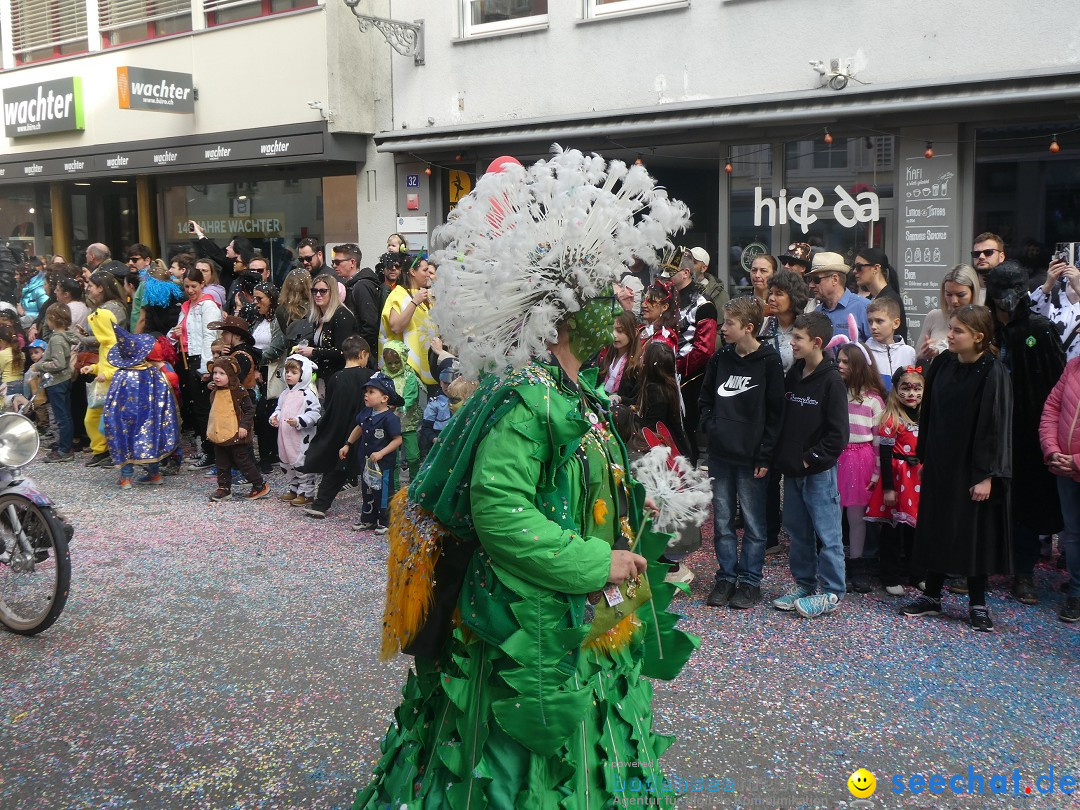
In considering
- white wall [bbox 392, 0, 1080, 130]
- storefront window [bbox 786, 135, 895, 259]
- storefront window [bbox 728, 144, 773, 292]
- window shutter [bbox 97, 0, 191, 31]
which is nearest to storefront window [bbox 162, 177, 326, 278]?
white wall [bbox 392, 0, 1080, 130]

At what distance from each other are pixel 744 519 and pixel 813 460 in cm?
60

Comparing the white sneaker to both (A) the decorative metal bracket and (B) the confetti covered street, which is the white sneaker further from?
(A) the decorative metal bracket

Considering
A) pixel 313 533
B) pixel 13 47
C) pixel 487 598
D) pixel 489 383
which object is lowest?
pixel 313 533

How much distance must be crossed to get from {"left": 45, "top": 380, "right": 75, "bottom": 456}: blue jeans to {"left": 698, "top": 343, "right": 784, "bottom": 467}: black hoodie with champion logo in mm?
7710

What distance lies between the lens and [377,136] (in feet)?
45.3

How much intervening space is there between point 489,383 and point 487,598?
0.57 m

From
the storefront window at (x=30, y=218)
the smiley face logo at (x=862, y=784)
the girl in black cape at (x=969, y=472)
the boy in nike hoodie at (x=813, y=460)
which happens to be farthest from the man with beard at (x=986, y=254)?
the storefront window at (x=30, y=218)

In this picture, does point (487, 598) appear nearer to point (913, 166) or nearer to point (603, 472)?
point (603, 472)

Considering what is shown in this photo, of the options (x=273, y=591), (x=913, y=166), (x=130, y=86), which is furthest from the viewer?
(x=130, y=86)

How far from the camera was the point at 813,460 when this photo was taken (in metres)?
5.47

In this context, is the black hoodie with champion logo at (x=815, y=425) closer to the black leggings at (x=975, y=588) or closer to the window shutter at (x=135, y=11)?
the black leggings at (x=975, y=588)

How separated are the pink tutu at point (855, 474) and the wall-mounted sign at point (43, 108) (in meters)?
16.6

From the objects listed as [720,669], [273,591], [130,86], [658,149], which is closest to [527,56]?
[658,149]

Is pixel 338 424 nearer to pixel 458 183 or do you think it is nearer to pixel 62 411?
pixel 62 411
